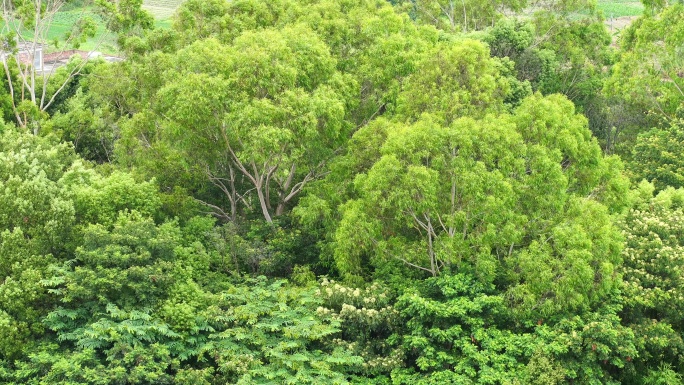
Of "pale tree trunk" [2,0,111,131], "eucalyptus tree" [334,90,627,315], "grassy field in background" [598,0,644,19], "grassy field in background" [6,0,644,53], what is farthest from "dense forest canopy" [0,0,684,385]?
"grassy field in background" [598,0,644,19]

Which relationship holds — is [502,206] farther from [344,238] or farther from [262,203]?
[262,203]

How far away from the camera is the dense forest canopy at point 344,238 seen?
1877cm

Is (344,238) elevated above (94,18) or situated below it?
above

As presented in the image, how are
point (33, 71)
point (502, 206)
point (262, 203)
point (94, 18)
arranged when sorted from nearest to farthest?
point (502, 206) → point (262, 203) → point (33, 71) → point (94, 18)

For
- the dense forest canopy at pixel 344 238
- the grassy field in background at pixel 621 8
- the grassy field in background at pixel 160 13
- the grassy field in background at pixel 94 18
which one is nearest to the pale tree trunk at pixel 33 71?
the dense forest canopy at pixel 344 238

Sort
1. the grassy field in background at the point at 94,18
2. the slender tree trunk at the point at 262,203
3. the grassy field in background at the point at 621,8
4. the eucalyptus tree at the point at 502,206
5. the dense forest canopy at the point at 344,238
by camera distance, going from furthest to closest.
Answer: the grassy field in background at the point at 621,8, the grassy field in background at the point at 94,18, the slender tree trunk at the point at 262,203, the eucalyptus tree at the point at 502,206, the dense forest canopy at the point at 344,238

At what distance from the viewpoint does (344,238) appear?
20734 millimetres

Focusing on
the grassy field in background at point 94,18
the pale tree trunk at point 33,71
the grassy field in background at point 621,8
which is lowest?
the grassy field in background at point 94,18

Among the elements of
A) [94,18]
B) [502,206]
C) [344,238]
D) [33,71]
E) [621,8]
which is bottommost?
[621,8]

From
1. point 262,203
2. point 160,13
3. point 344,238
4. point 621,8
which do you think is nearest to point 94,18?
point 160,13

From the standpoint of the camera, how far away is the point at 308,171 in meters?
25.9

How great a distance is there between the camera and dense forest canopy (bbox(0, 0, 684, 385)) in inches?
739

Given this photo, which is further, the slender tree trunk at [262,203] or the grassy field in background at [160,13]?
the grassy field in background at [160,13]

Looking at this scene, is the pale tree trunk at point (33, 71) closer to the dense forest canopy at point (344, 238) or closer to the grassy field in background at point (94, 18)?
the dense forest canopy at point (344, 238)
